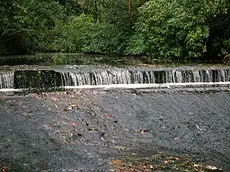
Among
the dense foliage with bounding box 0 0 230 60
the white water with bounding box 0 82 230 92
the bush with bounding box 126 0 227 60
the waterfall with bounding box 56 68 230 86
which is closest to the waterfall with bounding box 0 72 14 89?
the white water with bounding box 0 82 230 92

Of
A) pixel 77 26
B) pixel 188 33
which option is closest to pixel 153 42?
pixel 188 33

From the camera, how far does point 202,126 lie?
1139cm

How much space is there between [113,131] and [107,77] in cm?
665

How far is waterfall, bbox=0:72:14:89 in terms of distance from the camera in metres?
15.9

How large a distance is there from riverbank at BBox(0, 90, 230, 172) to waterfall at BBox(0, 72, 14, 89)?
253 cm

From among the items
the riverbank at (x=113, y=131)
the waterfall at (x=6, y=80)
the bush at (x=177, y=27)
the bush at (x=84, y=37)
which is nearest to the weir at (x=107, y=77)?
the waterfall at (x=6, y=80)

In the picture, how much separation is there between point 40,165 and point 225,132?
16.4 ft

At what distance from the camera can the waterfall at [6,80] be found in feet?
52.1

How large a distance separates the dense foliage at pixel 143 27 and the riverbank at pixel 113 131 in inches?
338

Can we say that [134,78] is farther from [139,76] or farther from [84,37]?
[84,37]

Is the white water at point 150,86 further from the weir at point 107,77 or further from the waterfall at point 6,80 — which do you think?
the waterfall at point 6,80

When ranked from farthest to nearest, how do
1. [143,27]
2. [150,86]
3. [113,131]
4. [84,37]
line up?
1. [84,37]
2. [143,27]
3. [150,86]
4. [113,131]

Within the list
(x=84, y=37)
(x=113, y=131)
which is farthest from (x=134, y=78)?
(x=84, y=37)

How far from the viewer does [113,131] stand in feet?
34.4
